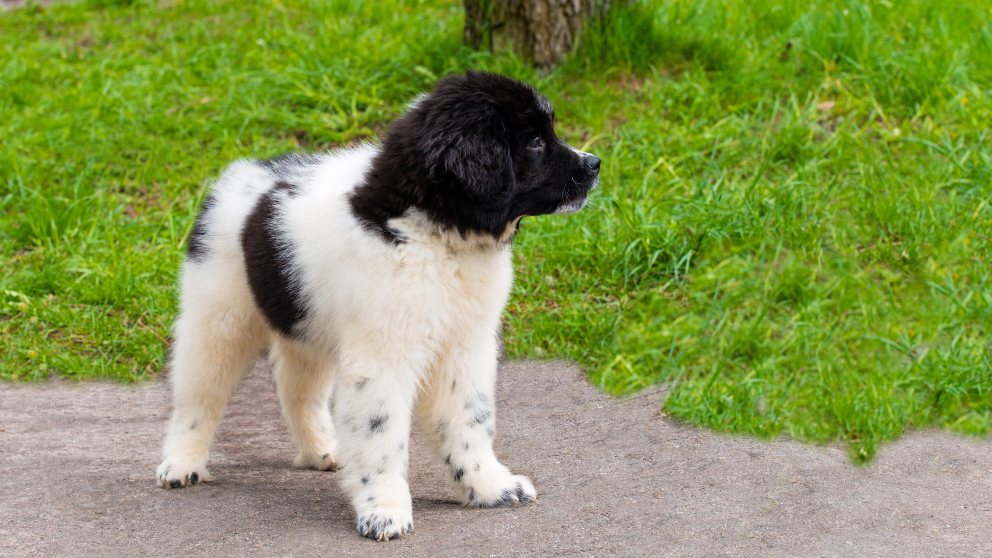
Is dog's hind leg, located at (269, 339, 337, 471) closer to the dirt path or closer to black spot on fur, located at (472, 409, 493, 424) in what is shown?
the dirt path

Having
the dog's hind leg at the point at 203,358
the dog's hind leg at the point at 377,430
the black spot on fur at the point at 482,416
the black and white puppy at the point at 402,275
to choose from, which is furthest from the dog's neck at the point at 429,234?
the dog's hind leg at the point at 203,358

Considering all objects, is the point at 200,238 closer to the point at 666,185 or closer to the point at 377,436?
the point at 377,436

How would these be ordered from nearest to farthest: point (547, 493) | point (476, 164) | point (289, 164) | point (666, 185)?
point (476, 164) → point (547, 493) → point (289, 164) → point (666, 185)

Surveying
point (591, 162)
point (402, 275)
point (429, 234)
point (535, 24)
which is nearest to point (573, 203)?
point (591, 162)

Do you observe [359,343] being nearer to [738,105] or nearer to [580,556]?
[580,556]

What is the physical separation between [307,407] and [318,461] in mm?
230

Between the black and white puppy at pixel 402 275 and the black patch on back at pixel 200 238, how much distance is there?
0.16 ft

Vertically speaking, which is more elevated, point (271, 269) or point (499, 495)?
point (271, 269)

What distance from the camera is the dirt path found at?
394 cm

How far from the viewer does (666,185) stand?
684 centimetres

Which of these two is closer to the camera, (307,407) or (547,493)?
(547,493)

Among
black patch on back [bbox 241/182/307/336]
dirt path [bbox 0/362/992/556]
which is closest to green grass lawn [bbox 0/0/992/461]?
dirt path [bbox 0/362/992/556]

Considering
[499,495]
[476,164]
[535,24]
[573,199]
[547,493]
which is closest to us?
[476,164]

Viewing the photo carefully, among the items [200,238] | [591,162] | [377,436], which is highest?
[591,162]
